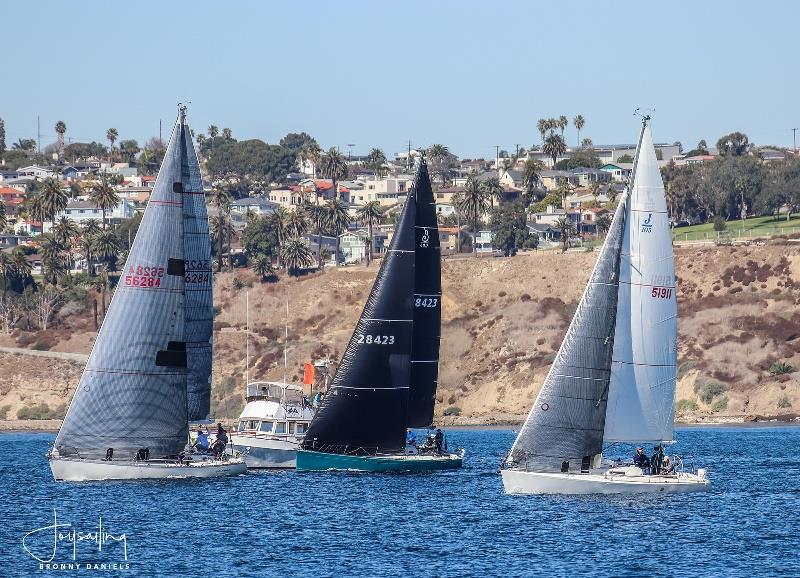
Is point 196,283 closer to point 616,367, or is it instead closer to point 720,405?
point 616,367

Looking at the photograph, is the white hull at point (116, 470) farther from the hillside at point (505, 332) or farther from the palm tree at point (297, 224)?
the palm tree at point (297, 224)

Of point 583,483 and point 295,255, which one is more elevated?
point 295,255

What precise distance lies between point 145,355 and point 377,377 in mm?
11211

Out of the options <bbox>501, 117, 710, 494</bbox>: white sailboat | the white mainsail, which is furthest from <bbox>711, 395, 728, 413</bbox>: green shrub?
the white mainsail

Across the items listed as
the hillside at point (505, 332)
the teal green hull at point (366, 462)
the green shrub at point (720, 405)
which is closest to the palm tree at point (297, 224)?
the hillside at point (505, 332)

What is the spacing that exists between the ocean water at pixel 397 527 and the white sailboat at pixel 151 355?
1.29 m

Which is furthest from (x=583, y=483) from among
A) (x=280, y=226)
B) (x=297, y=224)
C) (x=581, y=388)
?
(x=280, y=226)

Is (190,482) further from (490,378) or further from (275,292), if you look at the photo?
(275,292)

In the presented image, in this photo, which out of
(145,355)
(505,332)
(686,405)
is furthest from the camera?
(505,332)

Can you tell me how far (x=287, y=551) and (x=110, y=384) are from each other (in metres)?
15.8

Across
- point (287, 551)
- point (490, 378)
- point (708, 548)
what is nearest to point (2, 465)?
point (287, 551)

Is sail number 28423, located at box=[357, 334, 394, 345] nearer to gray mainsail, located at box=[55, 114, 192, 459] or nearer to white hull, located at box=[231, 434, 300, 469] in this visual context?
white hull, located at box=[231, 434, 300, 469]

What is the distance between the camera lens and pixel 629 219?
55.8 m

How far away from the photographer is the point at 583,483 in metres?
56.0
